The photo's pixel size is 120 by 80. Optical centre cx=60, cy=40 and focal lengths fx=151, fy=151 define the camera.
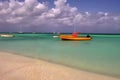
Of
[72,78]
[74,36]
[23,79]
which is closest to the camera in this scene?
[23,79]

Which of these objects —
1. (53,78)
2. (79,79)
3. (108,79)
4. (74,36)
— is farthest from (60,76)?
(74,36)

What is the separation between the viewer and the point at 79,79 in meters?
5.12

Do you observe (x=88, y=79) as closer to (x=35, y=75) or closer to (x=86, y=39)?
(x=35, y=75)

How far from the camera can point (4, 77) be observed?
493 cm

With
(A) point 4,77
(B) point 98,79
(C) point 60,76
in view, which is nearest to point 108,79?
(B) point 98,79


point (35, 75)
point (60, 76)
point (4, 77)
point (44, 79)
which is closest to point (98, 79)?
point (60, 76)

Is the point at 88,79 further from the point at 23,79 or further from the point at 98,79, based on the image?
the point at 23,79

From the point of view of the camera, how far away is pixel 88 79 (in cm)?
516

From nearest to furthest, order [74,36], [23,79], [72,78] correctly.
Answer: [23,79], [72,78], [74,36]

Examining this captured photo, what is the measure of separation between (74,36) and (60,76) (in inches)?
1169

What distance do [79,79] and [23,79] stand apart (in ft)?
Result: 6.08

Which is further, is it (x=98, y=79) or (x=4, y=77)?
(x=98, y=79)

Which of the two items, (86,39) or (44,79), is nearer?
(44,79)

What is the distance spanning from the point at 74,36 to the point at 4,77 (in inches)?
1194
